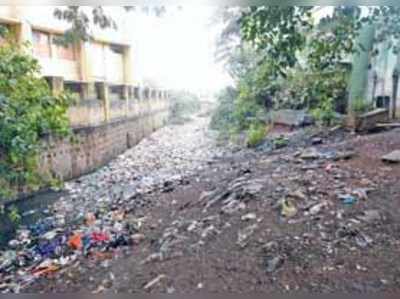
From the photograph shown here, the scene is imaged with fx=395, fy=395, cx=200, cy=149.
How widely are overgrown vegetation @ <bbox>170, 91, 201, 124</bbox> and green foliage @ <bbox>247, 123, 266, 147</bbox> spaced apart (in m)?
0.69

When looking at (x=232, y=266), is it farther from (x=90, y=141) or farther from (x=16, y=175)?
(x=90, y=141)

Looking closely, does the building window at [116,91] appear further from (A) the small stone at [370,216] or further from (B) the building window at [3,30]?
(A) the small stone at [370,216]

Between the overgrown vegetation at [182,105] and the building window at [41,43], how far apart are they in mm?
868

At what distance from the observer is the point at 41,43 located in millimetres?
2311

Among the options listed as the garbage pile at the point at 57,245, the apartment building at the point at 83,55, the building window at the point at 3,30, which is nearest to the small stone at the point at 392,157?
the garbage pile at the point at 57,245

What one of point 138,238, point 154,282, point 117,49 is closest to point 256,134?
point 117,49

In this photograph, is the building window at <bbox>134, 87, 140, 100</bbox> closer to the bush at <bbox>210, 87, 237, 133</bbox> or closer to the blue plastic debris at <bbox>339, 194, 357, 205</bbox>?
the bush at <bbox>210, 87, 237, 133</bbox>

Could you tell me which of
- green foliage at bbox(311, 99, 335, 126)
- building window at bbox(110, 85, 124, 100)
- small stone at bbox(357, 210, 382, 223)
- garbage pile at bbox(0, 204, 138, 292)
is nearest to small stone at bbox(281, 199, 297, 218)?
small stone at bbox(357, 210, 382, 223)

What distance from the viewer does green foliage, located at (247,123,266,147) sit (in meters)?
3.89

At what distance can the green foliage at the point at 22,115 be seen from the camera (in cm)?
212

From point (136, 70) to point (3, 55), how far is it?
777 millimetres

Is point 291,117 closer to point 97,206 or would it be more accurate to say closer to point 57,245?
point 97,206

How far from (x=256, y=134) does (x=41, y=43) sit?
2.22 meters

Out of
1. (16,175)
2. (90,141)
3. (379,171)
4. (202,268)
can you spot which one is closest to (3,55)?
(16,175)
